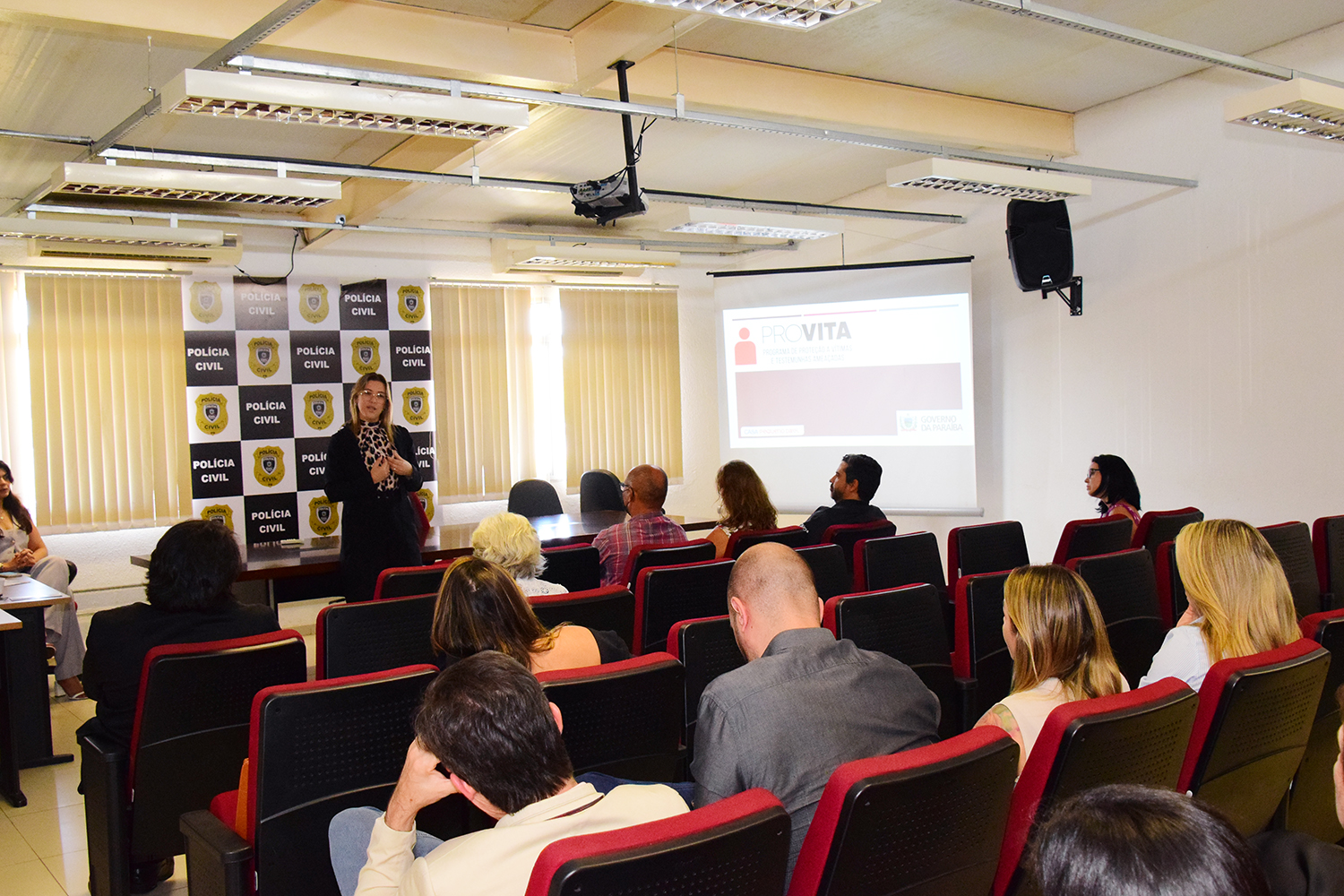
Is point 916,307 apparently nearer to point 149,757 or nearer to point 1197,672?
point 1197,672

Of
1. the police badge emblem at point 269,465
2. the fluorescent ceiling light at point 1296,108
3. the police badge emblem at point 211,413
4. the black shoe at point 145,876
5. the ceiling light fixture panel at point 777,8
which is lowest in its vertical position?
the black shoe at point 145,876

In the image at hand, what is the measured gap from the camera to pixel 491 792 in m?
1.52

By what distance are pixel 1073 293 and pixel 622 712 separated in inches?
228

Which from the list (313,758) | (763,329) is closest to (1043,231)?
(763,329)

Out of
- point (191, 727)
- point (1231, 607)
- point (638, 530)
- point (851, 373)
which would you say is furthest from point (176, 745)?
point (851, 373)

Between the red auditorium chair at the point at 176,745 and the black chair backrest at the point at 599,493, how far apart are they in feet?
17.3

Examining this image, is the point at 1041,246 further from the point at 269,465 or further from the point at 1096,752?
the point at 269,465

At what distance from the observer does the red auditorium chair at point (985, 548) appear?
15.1 ft

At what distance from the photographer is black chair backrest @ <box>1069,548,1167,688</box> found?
342cm

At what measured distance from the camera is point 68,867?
3.44m

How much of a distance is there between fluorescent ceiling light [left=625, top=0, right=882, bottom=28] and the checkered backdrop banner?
486 cm

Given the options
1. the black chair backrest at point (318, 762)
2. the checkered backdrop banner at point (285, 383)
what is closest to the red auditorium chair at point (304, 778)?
the black chair backrest at point (318, 762)

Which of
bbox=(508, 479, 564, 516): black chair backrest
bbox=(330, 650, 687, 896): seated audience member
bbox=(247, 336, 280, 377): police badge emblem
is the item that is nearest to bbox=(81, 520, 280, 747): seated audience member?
bbox=(330, 650, 687, 896): seated audience member

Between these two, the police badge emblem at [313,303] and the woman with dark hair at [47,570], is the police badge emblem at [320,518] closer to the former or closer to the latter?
the police badge emblem at [313,303]
